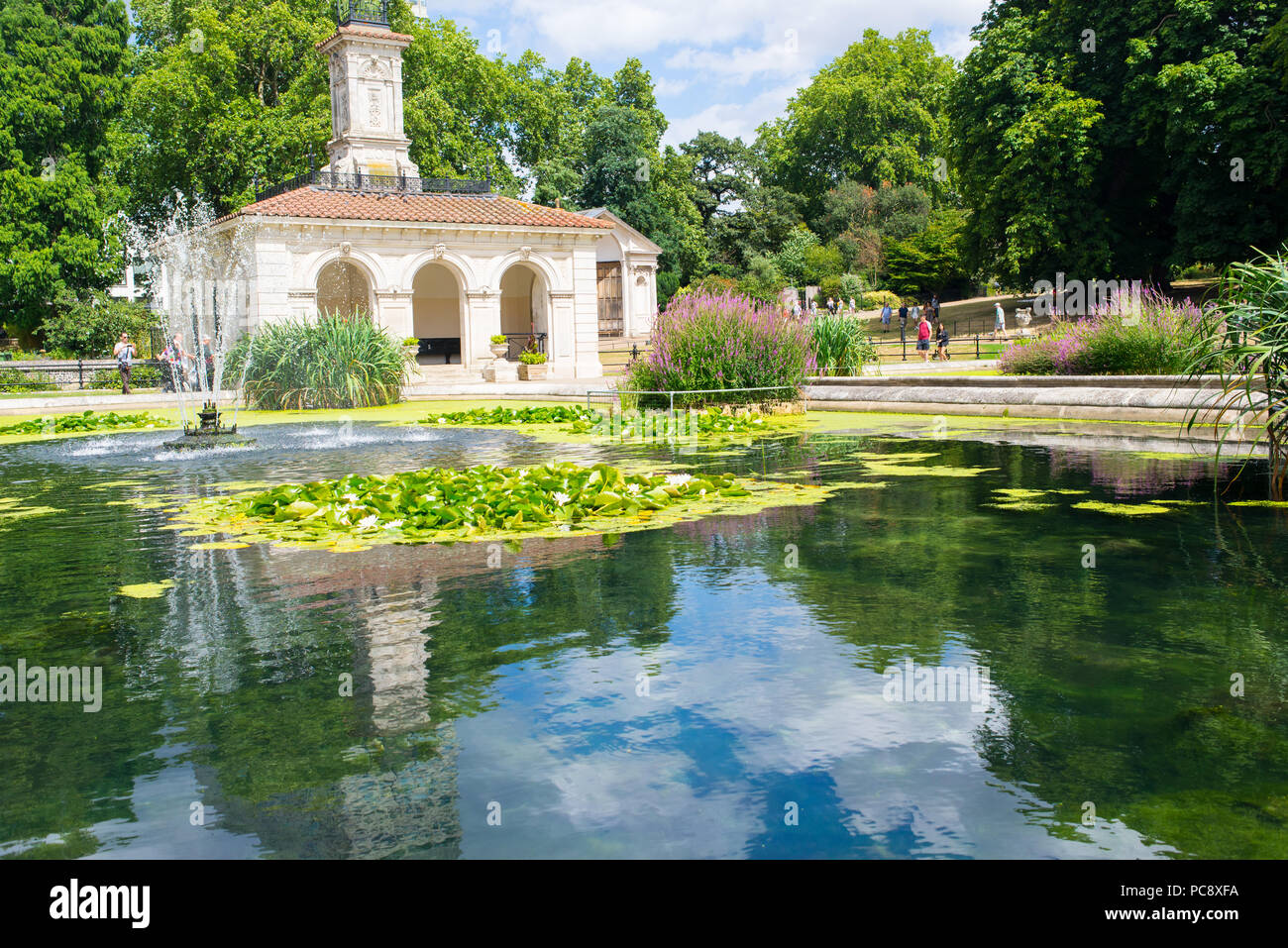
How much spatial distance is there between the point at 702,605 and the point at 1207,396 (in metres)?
8.49

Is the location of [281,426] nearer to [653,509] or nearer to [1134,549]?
[653,509]

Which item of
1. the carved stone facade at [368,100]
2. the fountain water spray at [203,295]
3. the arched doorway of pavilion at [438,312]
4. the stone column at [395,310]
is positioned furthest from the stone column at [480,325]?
the fountain water spray at [203,295]

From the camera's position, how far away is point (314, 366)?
24969 millimetres

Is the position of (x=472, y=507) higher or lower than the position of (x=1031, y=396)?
lower

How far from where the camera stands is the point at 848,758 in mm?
3850

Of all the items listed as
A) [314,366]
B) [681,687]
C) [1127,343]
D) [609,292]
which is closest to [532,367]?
[314,366]

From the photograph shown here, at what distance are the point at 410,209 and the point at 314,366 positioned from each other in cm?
1092

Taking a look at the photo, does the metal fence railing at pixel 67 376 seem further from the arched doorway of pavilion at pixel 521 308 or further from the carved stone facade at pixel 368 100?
the arched doorway of pavilion at pixel 521 308

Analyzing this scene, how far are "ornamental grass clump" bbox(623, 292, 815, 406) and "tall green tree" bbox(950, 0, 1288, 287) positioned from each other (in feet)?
69.7

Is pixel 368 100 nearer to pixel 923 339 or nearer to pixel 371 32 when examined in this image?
pixel 371 32

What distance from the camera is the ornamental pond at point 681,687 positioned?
3.39 m
